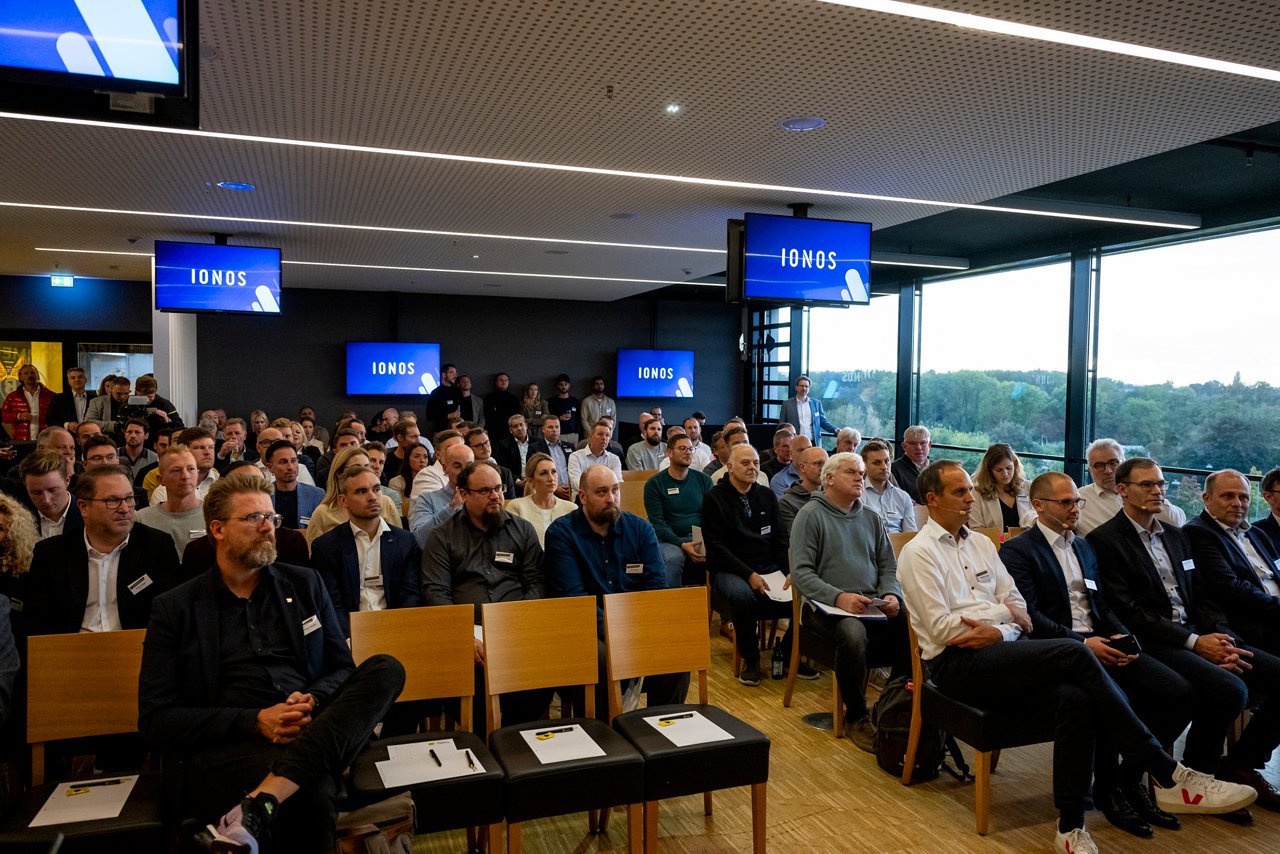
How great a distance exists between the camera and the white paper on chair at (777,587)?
4.96 meters

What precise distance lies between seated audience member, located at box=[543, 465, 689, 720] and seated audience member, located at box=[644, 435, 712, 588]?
6.15 feet

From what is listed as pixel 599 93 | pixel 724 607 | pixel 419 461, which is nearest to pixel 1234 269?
pixel 724 607

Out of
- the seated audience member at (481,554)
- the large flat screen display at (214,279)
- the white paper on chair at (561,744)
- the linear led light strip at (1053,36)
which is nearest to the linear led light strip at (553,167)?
the seated audience member at (481,554)

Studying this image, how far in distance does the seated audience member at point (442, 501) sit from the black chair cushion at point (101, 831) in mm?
2403

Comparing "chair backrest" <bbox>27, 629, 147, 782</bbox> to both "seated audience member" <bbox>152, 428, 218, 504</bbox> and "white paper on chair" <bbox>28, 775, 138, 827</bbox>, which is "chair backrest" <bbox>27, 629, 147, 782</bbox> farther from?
"seated audience member" <bbox>152, 428, 218, 504</bbox>

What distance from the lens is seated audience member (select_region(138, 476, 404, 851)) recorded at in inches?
96.0

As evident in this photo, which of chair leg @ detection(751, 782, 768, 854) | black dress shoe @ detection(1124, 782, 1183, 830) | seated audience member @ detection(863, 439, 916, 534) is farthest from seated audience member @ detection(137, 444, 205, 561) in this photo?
black dress shoe @ detection(1124, 782, 1183, 830)

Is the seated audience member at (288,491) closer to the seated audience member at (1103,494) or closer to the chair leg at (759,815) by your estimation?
the chair leg at (759,815)

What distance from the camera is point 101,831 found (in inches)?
90.0

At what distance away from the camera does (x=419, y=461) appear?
20.0 feet

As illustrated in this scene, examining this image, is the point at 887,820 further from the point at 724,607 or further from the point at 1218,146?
the point at 1218,146

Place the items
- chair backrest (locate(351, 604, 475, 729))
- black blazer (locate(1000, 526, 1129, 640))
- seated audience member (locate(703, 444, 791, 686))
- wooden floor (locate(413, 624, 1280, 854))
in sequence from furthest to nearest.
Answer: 1. seated audience member (locate(703, 444, 791, 686))
2. black blazer (locate(1000, 526, 1129, 640))
3. wooden floor (locate(413, 624, 1280, 854))
4. chair backrest (locate(351, 604, 475, 729))

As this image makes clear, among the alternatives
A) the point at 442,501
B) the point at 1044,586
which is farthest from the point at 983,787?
the point at 442,501

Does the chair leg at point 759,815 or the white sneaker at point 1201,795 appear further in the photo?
the white sneaker at point 1201,795
